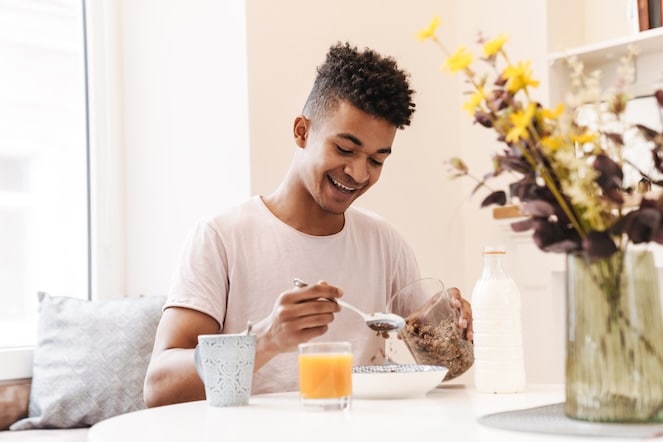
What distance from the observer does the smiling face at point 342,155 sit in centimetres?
198

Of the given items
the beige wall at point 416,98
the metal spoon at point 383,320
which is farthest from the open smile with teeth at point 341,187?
the beige wall at point 416,98

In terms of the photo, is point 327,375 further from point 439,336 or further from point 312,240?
point 312,240

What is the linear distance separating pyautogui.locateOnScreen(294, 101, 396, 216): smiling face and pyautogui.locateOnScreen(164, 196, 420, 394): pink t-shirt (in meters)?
0.11

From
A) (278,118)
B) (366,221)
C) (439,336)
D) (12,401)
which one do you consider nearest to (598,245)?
(439,336)

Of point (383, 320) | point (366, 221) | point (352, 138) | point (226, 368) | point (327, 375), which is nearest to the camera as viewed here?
point (327, 375)

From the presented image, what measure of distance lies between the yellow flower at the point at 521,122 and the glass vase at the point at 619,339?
175 millimetres

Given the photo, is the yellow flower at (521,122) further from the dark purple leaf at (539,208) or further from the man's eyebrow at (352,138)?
the man's eyebrow at (352,138)

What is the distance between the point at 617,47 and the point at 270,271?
1.56 m

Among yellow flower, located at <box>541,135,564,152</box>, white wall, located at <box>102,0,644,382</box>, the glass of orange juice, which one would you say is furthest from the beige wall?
yellow flower, located at <box>541,135,564,152</box>

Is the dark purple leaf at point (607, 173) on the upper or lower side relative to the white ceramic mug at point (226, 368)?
upper

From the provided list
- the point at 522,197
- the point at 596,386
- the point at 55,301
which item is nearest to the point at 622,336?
the point at 596,386

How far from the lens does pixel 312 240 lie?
6.88 feet

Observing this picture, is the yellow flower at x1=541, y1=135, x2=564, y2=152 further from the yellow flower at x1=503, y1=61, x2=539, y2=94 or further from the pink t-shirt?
the pink t-shirt

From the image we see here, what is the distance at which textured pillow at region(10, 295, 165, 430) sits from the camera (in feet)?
8.39
